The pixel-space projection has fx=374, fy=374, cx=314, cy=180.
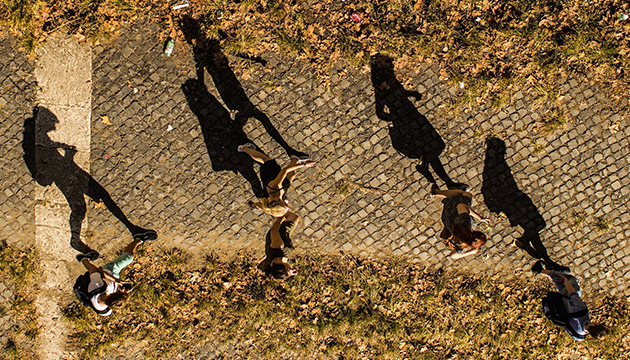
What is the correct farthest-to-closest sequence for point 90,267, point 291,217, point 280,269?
1. point 291,217
2. point 90,267
3. point 280,269

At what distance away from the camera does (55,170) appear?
246 inches

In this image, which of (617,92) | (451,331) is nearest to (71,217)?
(451,331)

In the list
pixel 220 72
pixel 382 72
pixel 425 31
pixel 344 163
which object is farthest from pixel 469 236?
pixel 220 72

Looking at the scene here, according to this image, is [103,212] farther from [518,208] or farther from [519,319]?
[519,319]

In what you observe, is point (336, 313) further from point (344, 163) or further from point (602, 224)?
point (602, 224)

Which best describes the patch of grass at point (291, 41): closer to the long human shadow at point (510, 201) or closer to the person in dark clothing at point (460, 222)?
the person in dark clothing at point (460, 222)

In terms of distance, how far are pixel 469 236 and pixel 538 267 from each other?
228 centimetres

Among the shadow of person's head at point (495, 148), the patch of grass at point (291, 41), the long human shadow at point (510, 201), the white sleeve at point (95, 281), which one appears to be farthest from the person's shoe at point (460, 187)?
the white sleeve at point (95, 281)

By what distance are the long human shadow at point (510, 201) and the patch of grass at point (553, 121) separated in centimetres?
77

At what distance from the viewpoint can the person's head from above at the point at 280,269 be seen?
5224mm

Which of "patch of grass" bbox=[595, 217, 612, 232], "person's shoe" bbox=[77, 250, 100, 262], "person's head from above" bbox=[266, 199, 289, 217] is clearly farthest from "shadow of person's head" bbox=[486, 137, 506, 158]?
"person's shoe" bbox=[77, 250, 100, 262]

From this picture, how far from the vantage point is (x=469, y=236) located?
17.4 feet

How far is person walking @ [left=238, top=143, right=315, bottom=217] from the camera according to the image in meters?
5.44

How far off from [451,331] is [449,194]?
101 inches
